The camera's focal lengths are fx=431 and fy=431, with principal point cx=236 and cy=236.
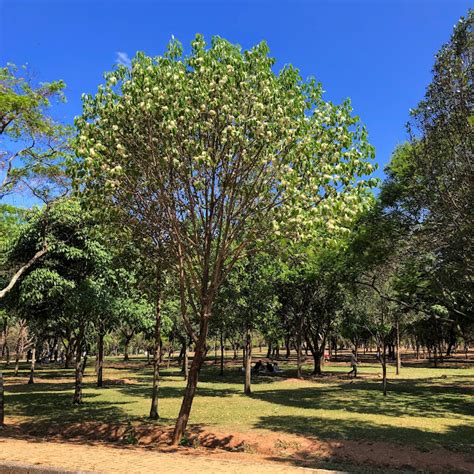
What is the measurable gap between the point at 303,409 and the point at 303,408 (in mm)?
376

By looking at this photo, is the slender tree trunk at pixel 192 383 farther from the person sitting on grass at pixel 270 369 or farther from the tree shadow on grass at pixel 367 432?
the person sitting on grass at pixel 270 369

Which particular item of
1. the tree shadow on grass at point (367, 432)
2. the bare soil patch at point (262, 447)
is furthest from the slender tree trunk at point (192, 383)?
the tree shadow on grass at point (367, 432)

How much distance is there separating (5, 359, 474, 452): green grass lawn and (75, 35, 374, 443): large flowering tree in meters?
8.33

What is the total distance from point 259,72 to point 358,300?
1027 inches

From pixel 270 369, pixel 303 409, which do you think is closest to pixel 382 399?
pixel 303 409

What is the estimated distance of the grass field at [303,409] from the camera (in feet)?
51.8

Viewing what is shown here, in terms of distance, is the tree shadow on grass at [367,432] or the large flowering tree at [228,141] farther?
the tree shadow on grass at [367,432]

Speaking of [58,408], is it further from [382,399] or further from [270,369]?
[270,369]

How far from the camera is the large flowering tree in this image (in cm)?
1103

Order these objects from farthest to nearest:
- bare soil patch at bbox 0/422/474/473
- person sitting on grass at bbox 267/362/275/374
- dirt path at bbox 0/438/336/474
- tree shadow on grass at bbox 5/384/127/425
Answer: person sitting on grass at bbox 267/362/275/374 < tree shadow on grass at bbox 5/384/127/425 < bare soil patch at bbox 0/422/474/473 < dirt path at bbox 0/438/336/474

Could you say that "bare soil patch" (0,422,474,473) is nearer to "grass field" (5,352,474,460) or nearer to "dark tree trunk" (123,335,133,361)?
"grass field" (5,352,474,460)

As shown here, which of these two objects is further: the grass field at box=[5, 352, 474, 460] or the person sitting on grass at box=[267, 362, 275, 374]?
the person sitting on grass at box=[267, 362, 275, 374]

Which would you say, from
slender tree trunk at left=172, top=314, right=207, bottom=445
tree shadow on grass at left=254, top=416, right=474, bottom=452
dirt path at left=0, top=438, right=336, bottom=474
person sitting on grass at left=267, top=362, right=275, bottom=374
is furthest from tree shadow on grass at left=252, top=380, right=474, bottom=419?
person sitting on grass at left=267, top=362, right=275, bottom=374

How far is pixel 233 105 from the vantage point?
11164 mm
